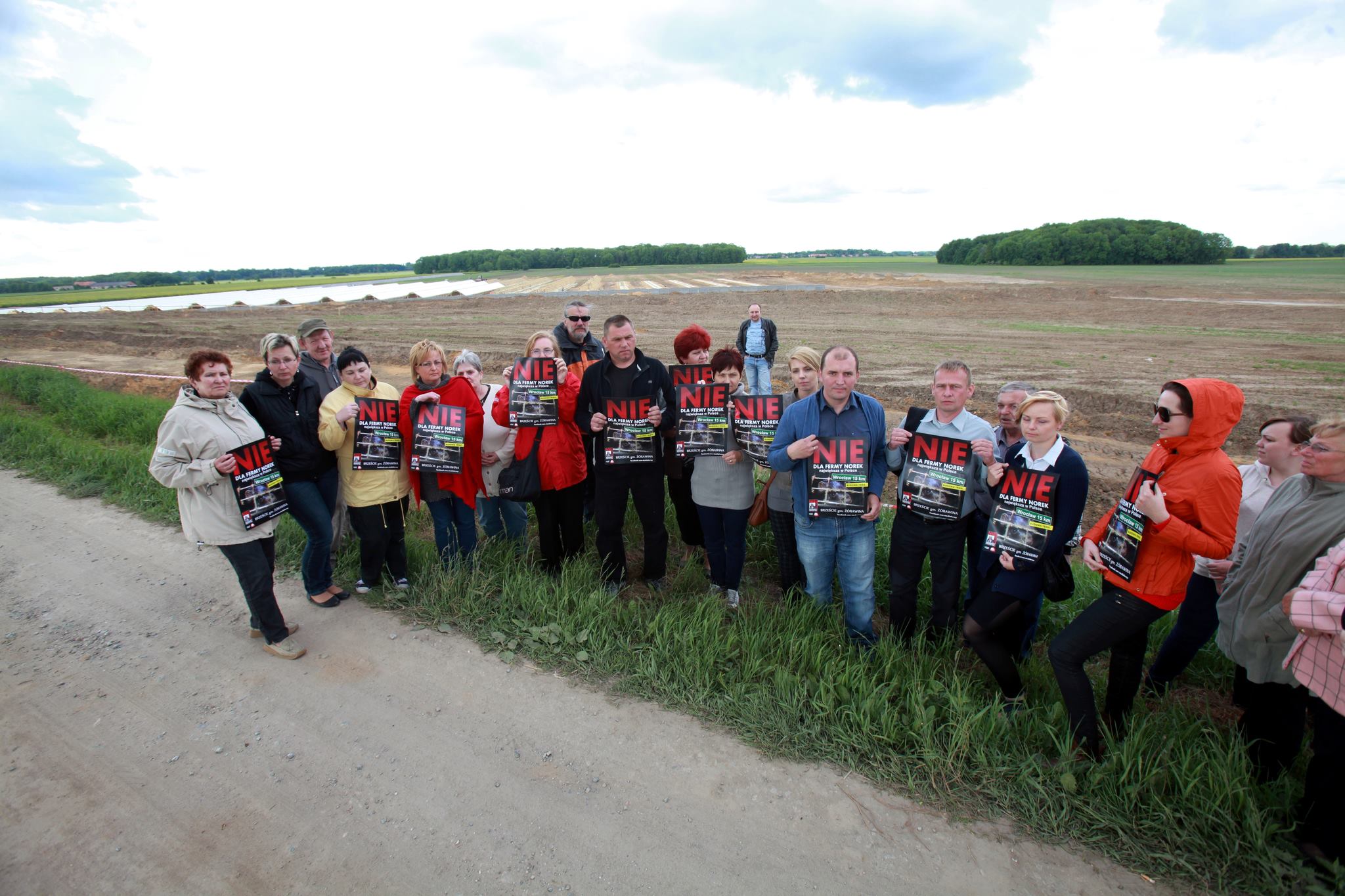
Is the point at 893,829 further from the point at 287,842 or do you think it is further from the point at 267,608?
A: the point at 267,608

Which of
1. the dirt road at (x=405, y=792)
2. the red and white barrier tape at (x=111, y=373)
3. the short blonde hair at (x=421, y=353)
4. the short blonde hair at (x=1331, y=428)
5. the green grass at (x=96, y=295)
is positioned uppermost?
the green grass at (x=96, y=295)

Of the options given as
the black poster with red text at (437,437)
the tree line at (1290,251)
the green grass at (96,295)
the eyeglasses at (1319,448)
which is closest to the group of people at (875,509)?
the eyeglasses at (1319,448)


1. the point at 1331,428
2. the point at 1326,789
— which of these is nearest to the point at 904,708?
the point at 1326,789

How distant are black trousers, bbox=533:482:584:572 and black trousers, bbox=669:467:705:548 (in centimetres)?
92

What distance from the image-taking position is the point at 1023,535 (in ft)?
12.5

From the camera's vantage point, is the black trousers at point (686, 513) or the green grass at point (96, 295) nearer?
the black trousers at point (686, 513)

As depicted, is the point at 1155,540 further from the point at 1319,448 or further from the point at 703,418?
the point at 703,418

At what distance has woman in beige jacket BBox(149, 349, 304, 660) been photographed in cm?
441

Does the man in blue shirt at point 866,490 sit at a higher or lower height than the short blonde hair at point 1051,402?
lower

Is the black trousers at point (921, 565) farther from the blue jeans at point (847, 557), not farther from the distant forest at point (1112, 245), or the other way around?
the distant forest at point (1112, 245)

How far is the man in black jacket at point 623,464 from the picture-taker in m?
5.19

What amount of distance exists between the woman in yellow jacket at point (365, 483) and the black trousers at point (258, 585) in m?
0.74

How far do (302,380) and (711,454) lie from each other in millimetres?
3345

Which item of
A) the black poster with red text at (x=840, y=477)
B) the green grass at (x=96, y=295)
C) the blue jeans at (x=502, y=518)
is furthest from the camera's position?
the green grass at (x=96, y=295)
